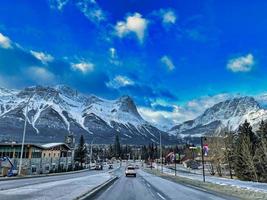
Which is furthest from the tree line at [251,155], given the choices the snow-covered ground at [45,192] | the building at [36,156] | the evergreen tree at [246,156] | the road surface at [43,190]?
the snow-covered ground at [45,192]

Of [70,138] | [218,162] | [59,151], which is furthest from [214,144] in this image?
[70,138]

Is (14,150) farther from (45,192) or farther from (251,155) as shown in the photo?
(45,192)

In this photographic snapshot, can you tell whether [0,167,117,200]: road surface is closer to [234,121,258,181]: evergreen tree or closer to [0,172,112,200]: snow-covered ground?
[0,172,112,200]: snow-covered ground

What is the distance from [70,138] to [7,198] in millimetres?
155364

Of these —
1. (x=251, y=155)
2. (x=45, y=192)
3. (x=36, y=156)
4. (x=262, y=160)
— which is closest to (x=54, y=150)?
(x=36, y=156)

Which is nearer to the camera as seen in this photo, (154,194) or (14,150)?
(154,194)

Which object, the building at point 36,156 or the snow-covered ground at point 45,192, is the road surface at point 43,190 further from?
the building at point 36,156

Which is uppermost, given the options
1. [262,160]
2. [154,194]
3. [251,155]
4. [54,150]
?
[54,150]

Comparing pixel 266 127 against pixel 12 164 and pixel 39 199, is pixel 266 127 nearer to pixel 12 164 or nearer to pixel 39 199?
pixel 12 164

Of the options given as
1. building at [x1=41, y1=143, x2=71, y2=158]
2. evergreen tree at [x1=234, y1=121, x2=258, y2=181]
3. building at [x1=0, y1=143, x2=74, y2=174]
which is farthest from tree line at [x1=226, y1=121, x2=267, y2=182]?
building at [x1=41, y1=143, x2=71, y2=158]

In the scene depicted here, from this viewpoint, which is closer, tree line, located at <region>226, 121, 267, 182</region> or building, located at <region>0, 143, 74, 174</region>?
tree line, located at <region>226, 121, 267, 182</region>

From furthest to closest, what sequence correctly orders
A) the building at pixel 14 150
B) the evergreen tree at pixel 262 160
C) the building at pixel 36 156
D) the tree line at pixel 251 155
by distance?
1. the building at pixel 14 150
2. the building at pixel 36 156
3. the tree line at pixel 251 155
4. the evergreen tree at pixel 262 160

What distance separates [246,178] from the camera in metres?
71.8

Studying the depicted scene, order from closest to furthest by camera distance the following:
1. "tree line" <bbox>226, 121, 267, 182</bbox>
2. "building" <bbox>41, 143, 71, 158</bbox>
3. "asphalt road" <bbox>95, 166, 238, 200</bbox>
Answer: "asphalt road" <bbox>95, 166, 238, 200</bbox>
"tree line" <bbox>226, 121, 267, 182</bbox>
"building" <bbox>41, 143, 71, 158</bbox>
